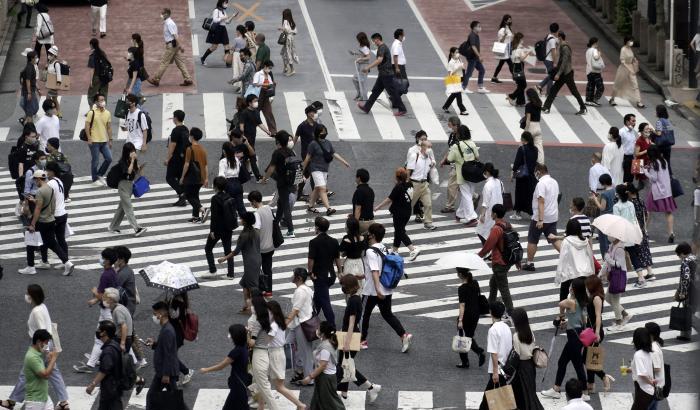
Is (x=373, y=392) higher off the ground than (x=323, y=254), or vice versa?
(x=323, y=254)

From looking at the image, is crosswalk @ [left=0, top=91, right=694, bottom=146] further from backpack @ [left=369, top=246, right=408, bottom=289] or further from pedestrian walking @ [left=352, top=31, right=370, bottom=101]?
backpack @ [left=369, top=246, right=408, bottom=289]

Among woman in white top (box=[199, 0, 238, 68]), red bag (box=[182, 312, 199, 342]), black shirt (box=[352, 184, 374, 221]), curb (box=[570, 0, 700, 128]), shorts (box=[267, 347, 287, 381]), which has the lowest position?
curb (box=[570, 0, 700, 128])

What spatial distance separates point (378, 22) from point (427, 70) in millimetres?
4968

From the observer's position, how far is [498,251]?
70.2 feet

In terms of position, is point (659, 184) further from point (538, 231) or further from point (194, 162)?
point (194, 162)

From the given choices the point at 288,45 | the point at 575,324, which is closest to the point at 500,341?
the point at 575,324

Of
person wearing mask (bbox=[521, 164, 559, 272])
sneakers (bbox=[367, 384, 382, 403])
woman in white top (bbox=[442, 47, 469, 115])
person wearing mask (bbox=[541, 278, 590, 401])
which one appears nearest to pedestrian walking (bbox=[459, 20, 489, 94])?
woman in white top (bbox=[442, 47, 469, 115])

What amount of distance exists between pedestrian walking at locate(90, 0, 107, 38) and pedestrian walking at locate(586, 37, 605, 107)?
12593mm

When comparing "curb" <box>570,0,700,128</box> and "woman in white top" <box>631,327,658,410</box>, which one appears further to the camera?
"curb" <box>570,0,700,128</box>

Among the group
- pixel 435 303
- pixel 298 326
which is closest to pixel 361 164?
pixel 435 303

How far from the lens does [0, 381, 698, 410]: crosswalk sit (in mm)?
19125

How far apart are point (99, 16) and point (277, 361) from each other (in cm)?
2329

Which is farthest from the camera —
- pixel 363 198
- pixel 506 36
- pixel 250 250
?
pixel 506 36

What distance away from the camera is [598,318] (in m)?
19.1
